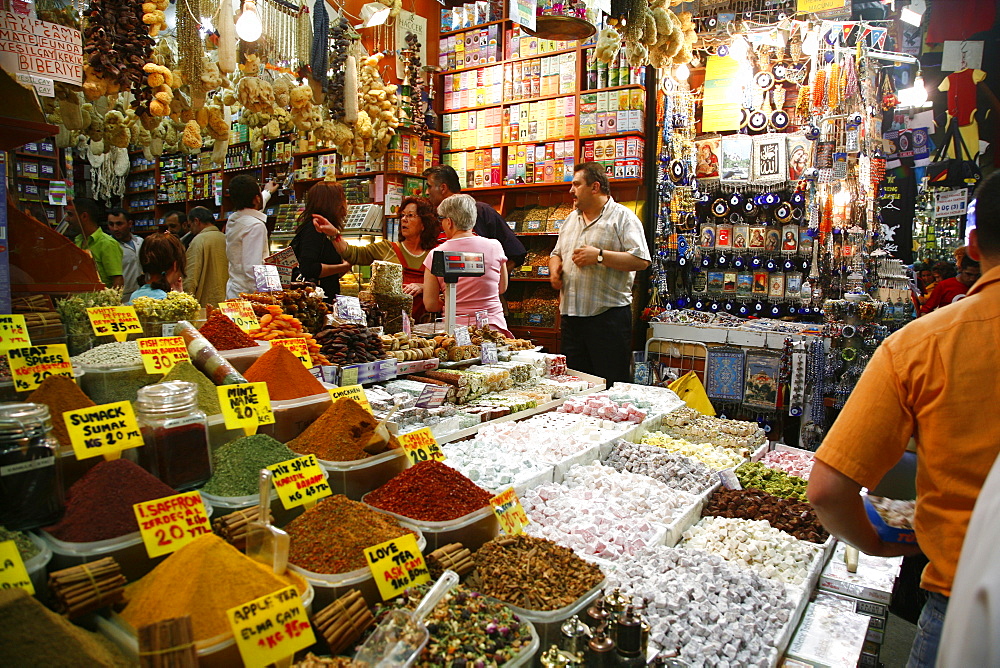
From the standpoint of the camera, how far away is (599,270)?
4422 mm

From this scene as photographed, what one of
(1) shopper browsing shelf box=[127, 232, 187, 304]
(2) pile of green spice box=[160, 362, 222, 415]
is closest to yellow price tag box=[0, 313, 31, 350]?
(2) pile of green spice box=[160, 362, 222, 415]

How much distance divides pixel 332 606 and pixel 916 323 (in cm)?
126

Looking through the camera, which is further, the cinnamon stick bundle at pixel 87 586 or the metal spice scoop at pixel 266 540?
the metal spice scoop at pixel 266 540

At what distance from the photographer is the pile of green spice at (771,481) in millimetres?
2673

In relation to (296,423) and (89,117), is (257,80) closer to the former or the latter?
(89,117)

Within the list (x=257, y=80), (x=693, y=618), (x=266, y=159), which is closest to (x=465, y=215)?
(x=257, y=80)

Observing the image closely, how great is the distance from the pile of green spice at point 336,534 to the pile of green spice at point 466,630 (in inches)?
4.9

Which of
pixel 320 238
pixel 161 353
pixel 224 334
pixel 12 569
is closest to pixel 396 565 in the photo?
pixel 12 569

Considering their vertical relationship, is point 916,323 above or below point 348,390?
above

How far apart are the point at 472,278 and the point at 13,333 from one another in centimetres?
271

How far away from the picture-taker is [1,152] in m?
1.89

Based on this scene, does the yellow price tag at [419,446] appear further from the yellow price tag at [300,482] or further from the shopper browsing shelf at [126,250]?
the shopper browsing shelf at [126,250]

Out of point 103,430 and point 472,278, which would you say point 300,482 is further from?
point 472,278

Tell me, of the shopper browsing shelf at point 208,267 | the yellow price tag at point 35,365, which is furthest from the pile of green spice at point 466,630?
the shopper browsing shelf at point 208,267
